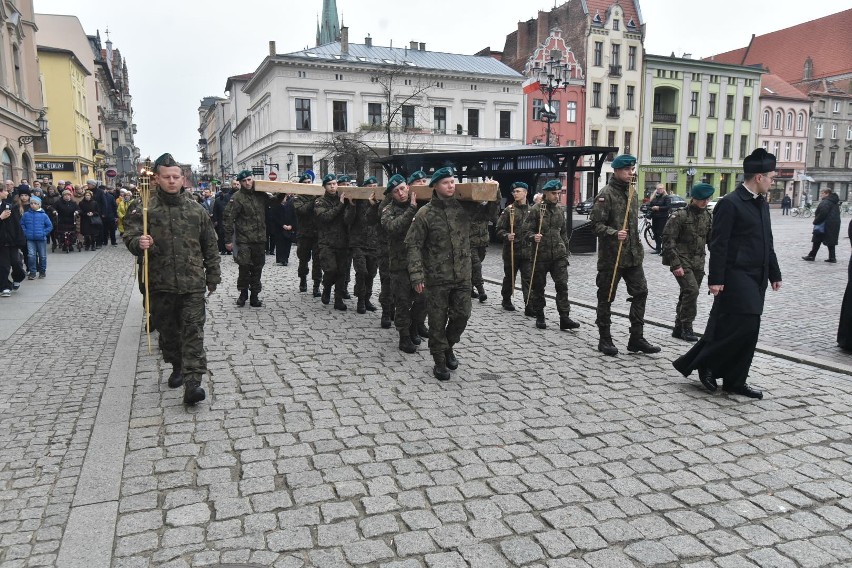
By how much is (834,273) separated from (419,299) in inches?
427

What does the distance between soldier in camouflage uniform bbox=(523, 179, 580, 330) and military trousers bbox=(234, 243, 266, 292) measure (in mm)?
4079

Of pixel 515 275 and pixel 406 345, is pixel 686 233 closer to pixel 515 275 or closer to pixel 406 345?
pixel 515 275

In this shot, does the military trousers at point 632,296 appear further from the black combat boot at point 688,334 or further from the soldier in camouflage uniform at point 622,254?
the black combat boot at point 688,334

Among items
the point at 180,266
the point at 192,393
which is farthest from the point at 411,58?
the point at 192,393

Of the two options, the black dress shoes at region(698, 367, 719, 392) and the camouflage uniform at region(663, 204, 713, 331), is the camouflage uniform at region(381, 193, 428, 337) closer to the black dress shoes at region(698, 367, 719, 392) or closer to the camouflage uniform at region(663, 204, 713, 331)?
the black dress shoes at region(698, 367, 719, 392)

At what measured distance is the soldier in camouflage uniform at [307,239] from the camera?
1061 centimetres

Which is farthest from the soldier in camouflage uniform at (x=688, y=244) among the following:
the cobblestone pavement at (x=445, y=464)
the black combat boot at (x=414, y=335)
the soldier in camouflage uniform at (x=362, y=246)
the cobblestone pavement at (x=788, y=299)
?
the soldier in camouflage uniform at (x=362, y=246)

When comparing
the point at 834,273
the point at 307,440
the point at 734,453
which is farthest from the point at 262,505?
the point at 834,273

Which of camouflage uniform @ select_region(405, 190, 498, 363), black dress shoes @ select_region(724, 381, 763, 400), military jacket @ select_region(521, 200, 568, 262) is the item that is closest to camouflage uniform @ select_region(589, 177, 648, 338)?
military jacket @ select_region(521, 200, 568, 262)

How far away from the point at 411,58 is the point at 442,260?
48499 millimetres

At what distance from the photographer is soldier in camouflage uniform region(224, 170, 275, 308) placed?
386 inches

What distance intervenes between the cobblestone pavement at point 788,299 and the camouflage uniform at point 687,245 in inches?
29.7

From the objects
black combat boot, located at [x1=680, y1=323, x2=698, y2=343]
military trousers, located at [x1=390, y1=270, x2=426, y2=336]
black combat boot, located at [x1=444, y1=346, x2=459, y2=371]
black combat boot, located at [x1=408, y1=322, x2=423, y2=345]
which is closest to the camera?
black combat boot, located at [x1=444, y1=346, x2=459, y2=371]

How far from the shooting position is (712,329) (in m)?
5.57
